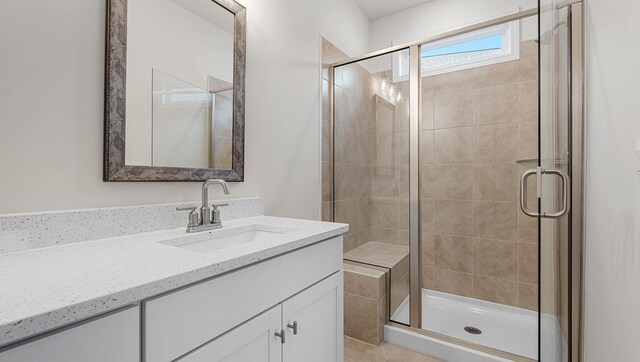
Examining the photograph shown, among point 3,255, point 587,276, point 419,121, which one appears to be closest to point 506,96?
point 419,121

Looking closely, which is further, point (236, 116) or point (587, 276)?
point (236, 116)

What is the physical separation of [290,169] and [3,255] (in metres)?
1.30

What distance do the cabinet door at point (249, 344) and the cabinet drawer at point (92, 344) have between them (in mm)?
144

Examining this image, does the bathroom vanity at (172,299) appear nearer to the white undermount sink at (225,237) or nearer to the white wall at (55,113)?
the white undermount sink at (225,237)

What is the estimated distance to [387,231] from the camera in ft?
7.22

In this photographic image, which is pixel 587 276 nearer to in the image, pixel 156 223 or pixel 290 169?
pixel 290 169

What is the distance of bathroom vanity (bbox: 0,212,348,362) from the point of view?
0.48 m

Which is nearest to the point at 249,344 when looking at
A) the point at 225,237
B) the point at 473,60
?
the point at 225,237

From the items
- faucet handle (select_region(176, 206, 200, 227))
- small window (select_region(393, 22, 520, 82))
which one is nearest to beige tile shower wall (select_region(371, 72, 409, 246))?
small window (select_region(393, 22, 520, 82))

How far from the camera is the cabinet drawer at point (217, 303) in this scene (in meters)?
0.61

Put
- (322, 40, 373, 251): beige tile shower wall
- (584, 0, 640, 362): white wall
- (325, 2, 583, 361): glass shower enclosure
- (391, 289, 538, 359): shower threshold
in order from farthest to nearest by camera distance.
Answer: (322, 40, 373, 251): beige tile shower wall → (325, 2, 583, 361): glass shower enclosure → (391, 289, 538, 359): shower threshold → (584, 0, 640, 362): white wall

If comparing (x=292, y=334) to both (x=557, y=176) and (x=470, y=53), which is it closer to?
(x=557, y=176)

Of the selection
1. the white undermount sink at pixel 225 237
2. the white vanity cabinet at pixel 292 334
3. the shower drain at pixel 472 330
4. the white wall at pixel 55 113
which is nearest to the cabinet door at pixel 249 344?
the white vanity cabinet at pixel 292 334

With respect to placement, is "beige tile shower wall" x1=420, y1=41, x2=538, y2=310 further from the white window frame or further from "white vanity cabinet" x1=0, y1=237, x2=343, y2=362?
"white vanity cabinet" x1=0, y1=237, x2=343, y2=362
